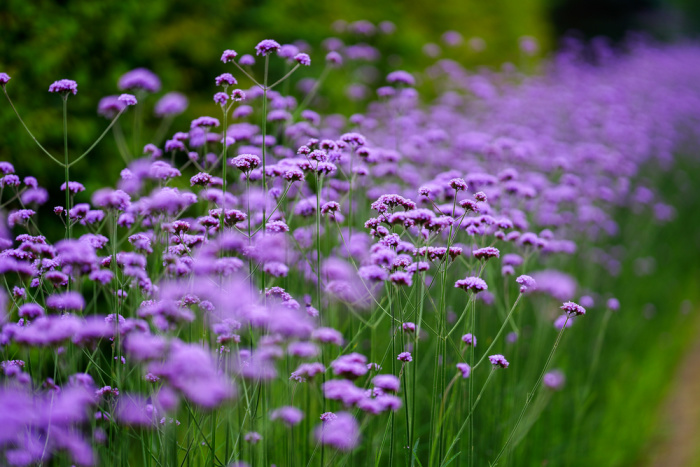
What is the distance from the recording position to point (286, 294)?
2232mm

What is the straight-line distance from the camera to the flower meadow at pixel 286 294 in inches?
69.6

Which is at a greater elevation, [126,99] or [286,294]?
[126,99]

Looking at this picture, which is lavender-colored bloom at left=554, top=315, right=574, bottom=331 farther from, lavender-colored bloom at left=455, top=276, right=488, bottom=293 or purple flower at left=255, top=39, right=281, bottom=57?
purple flower at left=255, top=39, right=281, bottom=57

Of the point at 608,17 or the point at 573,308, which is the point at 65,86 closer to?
the point at 573,308

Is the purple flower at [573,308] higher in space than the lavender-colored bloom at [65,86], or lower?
lower

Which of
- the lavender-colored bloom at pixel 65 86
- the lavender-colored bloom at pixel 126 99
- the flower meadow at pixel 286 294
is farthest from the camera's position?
the lavender-colored bloom at pixel 126 99

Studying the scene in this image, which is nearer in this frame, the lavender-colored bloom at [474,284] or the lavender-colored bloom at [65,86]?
the lavender-colored bloom at [474,284]

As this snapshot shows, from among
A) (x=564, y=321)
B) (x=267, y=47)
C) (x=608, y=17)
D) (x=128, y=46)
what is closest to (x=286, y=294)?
(x=267, y=47)

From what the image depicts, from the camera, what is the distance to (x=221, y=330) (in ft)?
6.93

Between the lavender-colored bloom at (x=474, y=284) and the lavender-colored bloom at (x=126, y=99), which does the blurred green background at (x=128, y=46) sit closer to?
the lavender-colored bloom at (x=126, y=99)

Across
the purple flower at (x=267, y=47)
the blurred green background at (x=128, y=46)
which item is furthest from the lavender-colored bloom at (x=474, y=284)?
the blurred green background at (x=128, y=46)

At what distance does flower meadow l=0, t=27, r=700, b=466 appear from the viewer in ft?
5.80

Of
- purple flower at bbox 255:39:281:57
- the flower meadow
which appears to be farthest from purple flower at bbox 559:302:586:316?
purple flower at bbox 255:39:281:57

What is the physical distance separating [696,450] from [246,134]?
4.17m
